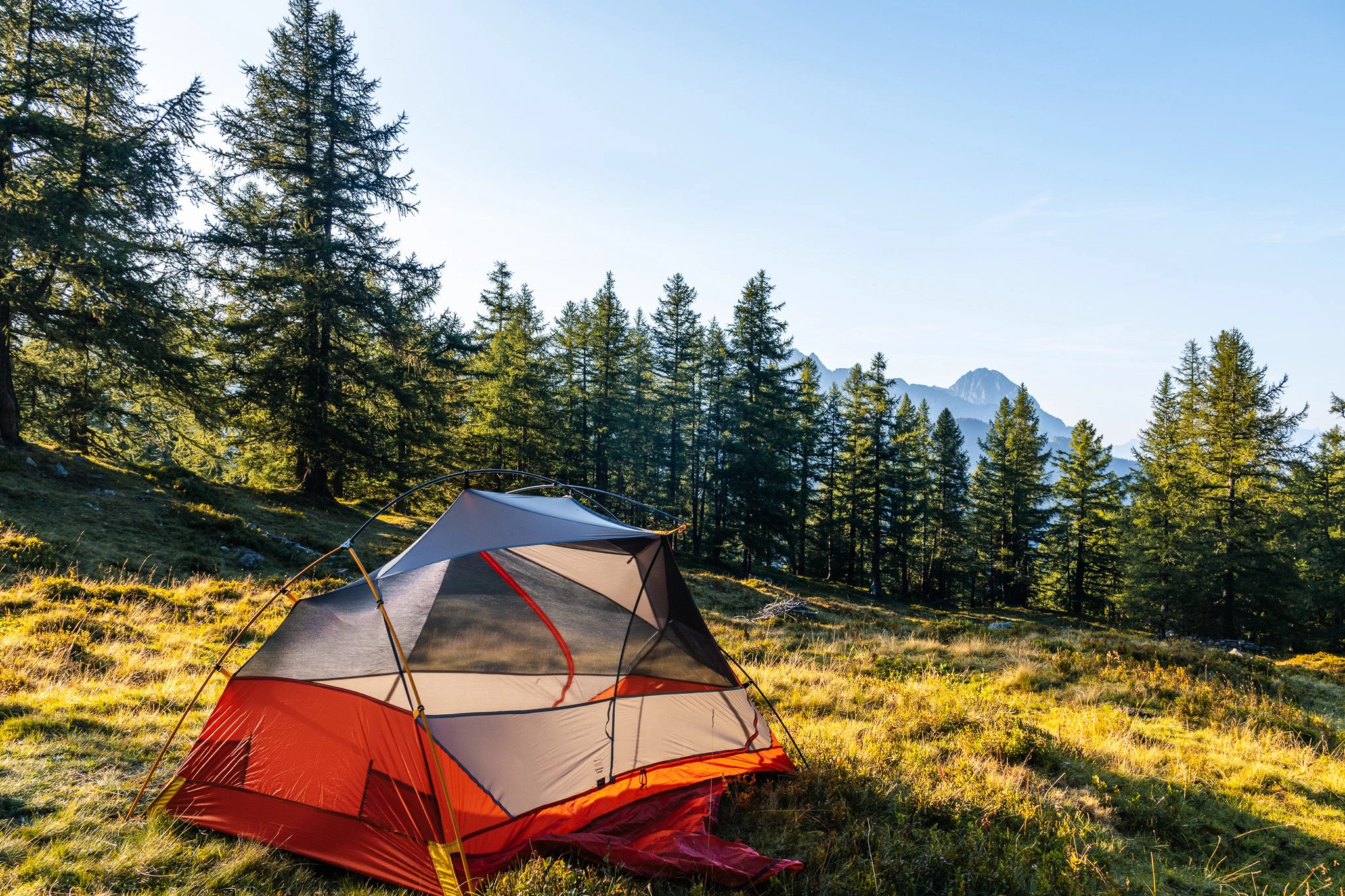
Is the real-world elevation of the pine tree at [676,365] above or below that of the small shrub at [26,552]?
above

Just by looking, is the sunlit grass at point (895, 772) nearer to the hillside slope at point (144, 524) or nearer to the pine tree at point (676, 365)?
the hillside slope at point (144, 524)

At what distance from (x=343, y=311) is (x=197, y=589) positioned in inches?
420

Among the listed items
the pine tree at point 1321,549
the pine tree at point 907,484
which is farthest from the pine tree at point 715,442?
the pine tree at point 1321,549

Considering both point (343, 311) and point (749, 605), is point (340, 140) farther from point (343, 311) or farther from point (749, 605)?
point (749, 605)

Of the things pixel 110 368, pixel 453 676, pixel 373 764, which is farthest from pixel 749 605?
pixel 110 368

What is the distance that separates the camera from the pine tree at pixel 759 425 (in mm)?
27875

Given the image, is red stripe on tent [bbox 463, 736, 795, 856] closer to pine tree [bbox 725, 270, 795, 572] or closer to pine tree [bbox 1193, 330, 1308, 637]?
pine tree [bbox 725, 270, 795, 572]

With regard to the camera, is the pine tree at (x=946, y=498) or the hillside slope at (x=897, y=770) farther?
the pine tree at (x=946, y=498)

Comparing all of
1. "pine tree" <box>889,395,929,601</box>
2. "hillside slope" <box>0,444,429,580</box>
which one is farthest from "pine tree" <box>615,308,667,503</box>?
"hillside slope" <box>0,444,429,580</box>

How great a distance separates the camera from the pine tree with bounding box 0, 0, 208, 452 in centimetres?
1196

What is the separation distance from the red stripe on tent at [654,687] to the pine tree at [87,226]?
556 inches

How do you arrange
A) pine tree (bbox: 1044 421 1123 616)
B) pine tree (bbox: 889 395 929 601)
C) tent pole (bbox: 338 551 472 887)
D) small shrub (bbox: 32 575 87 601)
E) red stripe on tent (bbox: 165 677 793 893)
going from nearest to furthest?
tent pole (bbox: 338 551 472 887) < red stripe on tent (bbox: 165 677 793 893) < small shrub (bbox: 32 575 87 601) < pine tree (bbox: 889 395 929 601) < pine tree (bbox: 1044 421 1123 616)

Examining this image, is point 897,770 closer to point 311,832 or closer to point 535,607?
point 535,607

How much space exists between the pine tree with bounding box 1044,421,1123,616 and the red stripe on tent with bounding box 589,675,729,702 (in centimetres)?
3558
